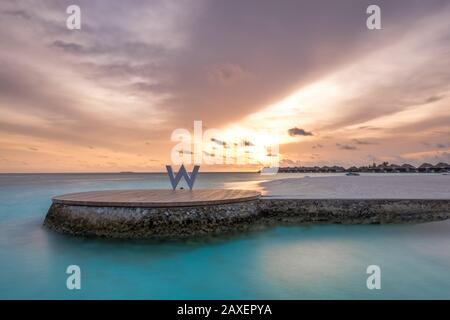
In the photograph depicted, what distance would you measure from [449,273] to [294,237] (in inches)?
179

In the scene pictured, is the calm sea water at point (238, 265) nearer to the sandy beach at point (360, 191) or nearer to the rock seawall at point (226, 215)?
the rock seawall at point (226, 215)

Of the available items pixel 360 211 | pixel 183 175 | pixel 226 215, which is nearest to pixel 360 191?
pixel 360 211

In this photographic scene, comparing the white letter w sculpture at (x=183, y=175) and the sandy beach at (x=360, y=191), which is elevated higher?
the white letter w sculpture at (x=183, y=175)

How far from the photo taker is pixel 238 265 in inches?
310

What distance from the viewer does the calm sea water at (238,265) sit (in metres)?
6.39

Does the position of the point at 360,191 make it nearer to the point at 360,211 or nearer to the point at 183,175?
the point at 360,211

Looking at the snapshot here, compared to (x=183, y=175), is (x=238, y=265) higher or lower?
lower

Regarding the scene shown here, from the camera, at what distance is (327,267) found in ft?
24.8

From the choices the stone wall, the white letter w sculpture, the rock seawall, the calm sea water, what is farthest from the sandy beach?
the white letter w sculpture

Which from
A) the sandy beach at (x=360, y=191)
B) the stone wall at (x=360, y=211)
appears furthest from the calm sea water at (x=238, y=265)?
the sandy beach at (x=360, y=191)

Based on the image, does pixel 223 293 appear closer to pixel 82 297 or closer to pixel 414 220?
pixel 82 297

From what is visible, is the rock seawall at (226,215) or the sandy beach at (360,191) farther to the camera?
the sandy beach at (360,191)
